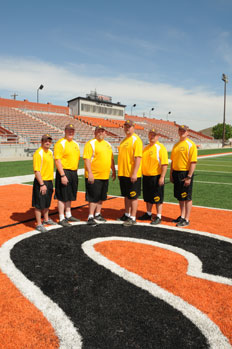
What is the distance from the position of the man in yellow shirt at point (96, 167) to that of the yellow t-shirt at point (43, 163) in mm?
610

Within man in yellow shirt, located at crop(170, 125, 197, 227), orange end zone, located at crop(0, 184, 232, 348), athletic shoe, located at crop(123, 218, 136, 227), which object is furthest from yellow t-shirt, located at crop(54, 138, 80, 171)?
man in yellow shirt, located at crop(170, 125, 197, 227)

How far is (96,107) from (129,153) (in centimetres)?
4587

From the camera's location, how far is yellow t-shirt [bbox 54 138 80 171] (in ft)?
15.7

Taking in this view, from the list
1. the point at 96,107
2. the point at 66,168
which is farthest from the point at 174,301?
the point at 96,107

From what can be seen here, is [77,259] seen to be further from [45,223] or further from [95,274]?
[45,223]

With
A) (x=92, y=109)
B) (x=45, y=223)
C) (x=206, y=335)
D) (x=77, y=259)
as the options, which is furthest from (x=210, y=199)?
(x=92, y=109)

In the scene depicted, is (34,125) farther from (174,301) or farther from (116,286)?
(174,301)

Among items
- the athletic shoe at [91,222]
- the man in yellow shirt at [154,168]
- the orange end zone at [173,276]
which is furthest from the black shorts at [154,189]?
the orange end zone at [173,276]

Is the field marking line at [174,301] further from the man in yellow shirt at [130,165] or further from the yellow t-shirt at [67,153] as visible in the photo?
the yellow t-shirt at [67,153]

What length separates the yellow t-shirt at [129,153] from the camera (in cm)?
480

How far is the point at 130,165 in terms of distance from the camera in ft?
16.2

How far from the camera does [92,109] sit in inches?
1908

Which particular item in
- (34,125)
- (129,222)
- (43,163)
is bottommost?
(129,222)

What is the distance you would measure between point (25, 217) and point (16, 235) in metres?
1.12
